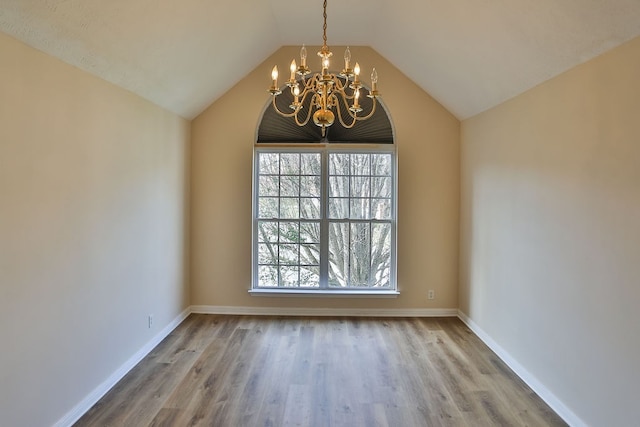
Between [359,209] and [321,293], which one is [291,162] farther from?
[321,293]

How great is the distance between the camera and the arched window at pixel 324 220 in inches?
185

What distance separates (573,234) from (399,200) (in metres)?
2.22

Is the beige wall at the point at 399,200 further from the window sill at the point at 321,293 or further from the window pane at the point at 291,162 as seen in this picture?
the window pane at the point at 291,162

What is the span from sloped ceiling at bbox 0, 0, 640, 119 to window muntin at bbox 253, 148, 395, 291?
4.01 feet

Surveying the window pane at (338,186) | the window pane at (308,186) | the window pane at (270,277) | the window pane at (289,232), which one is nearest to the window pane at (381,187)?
the window pane at (338,186)

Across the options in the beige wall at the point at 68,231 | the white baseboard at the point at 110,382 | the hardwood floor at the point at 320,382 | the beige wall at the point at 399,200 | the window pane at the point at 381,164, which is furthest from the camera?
the window pane at the point at 381,164

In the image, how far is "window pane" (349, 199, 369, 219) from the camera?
4.70m

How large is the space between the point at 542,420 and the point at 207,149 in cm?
417

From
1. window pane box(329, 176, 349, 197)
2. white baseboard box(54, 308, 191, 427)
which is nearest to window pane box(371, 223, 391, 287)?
window pane box(329, 176, 349, 197)

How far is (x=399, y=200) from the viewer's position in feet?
15.0

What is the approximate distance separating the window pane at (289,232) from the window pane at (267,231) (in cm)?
8

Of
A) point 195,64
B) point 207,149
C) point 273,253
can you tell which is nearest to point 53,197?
point 195,64

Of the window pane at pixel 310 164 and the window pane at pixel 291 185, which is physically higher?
the window pane at pixel 310 164

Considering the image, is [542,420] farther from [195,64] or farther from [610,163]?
[195,64]
